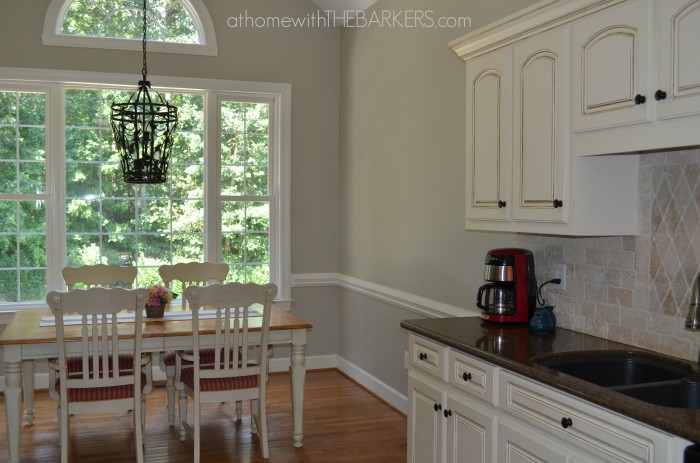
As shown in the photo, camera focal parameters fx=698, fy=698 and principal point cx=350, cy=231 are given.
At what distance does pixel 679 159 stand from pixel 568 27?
628 mm

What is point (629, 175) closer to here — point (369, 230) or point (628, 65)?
point (628, 65)

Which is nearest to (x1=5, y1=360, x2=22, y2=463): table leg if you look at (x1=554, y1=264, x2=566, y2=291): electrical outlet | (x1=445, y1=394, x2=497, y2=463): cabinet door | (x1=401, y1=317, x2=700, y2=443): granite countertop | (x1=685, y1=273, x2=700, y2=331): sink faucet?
(x1=401, y1=317, x2=700, y2=443): granite countertop

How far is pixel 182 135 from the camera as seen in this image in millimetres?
5770

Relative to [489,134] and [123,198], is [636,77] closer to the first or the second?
[489,134]

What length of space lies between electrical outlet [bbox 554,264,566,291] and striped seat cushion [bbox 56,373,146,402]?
2.29 meters

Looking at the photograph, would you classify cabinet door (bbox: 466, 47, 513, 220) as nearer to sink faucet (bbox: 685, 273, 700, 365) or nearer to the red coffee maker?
the red coffee maker

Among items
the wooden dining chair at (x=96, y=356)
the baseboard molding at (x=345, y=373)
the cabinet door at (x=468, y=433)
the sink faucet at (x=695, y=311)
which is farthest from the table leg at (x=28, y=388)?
the sink faucet at (x=695, y=311)

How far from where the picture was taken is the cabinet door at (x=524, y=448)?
2277 millimetres

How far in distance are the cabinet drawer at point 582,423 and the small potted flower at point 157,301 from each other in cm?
234

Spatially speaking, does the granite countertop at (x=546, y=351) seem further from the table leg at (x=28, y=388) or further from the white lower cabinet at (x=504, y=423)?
the table leg at (x=28, y=388)

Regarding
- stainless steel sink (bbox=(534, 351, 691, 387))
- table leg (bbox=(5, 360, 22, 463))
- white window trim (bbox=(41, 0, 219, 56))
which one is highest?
white window trim (bbox=(41, 0, 219, 56))

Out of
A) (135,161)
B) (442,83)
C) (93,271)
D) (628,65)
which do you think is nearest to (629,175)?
(628,65)

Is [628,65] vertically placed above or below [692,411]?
above

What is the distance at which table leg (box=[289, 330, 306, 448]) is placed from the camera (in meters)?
4.12
